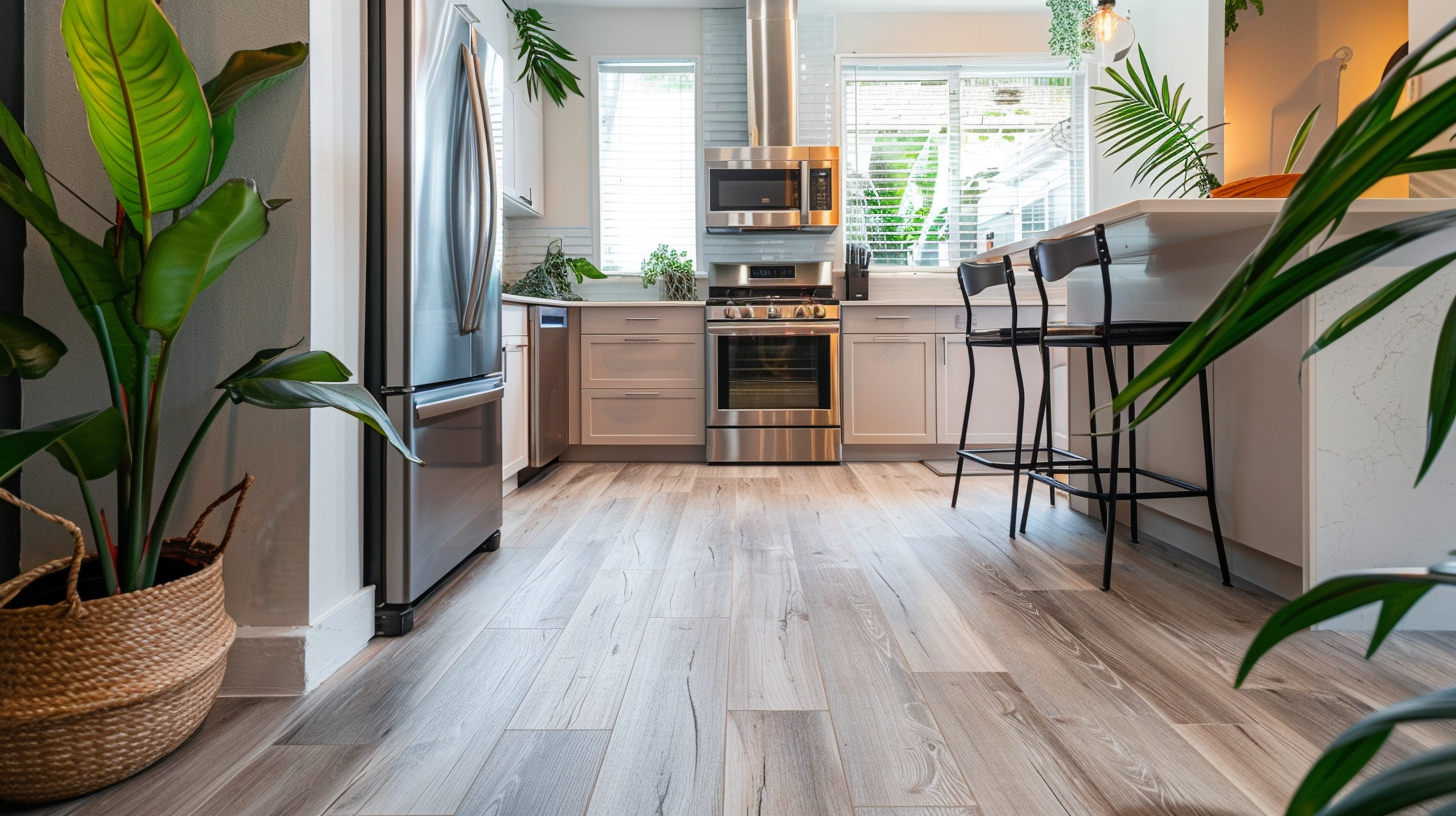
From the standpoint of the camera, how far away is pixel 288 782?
1.19 meters

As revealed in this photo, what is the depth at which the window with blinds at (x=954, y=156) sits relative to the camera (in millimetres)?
4984

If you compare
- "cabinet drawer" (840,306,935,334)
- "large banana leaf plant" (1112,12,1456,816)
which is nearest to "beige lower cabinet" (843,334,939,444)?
"cabinet drawer" (840,306,935,334)

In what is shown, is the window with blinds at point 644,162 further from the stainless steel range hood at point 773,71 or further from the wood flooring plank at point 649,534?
the wood flooring plank at point 649,534

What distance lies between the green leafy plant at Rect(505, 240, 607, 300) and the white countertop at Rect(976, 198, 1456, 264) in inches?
114

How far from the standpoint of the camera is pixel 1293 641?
1733 mm

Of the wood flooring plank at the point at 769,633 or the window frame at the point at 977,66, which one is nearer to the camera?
the wood flooring plank at the point at 769,633

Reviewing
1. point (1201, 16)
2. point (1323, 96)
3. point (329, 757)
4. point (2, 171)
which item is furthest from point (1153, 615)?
point (1201, 16)

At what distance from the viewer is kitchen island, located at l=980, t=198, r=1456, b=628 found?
174 centimetres

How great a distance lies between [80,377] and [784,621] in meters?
1.44

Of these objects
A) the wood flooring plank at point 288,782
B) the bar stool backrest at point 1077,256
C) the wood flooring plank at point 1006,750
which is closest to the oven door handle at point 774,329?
the bar stool backrest at point 1077,256

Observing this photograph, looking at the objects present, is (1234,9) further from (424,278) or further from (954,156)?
(424,278)

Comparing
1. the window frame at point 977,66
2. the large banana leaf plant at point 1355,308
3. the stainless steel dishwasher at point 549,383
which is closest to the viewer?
the large banana leaf plant at point 1355,308

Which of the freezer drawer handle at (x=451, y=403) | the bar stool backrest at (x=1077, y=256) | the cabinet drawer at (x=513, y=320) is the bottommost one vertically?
the freezer drawer handle at (x=451, y=403)

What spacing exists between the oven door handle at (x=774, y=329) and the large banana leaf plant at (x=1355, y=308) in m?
3.97
